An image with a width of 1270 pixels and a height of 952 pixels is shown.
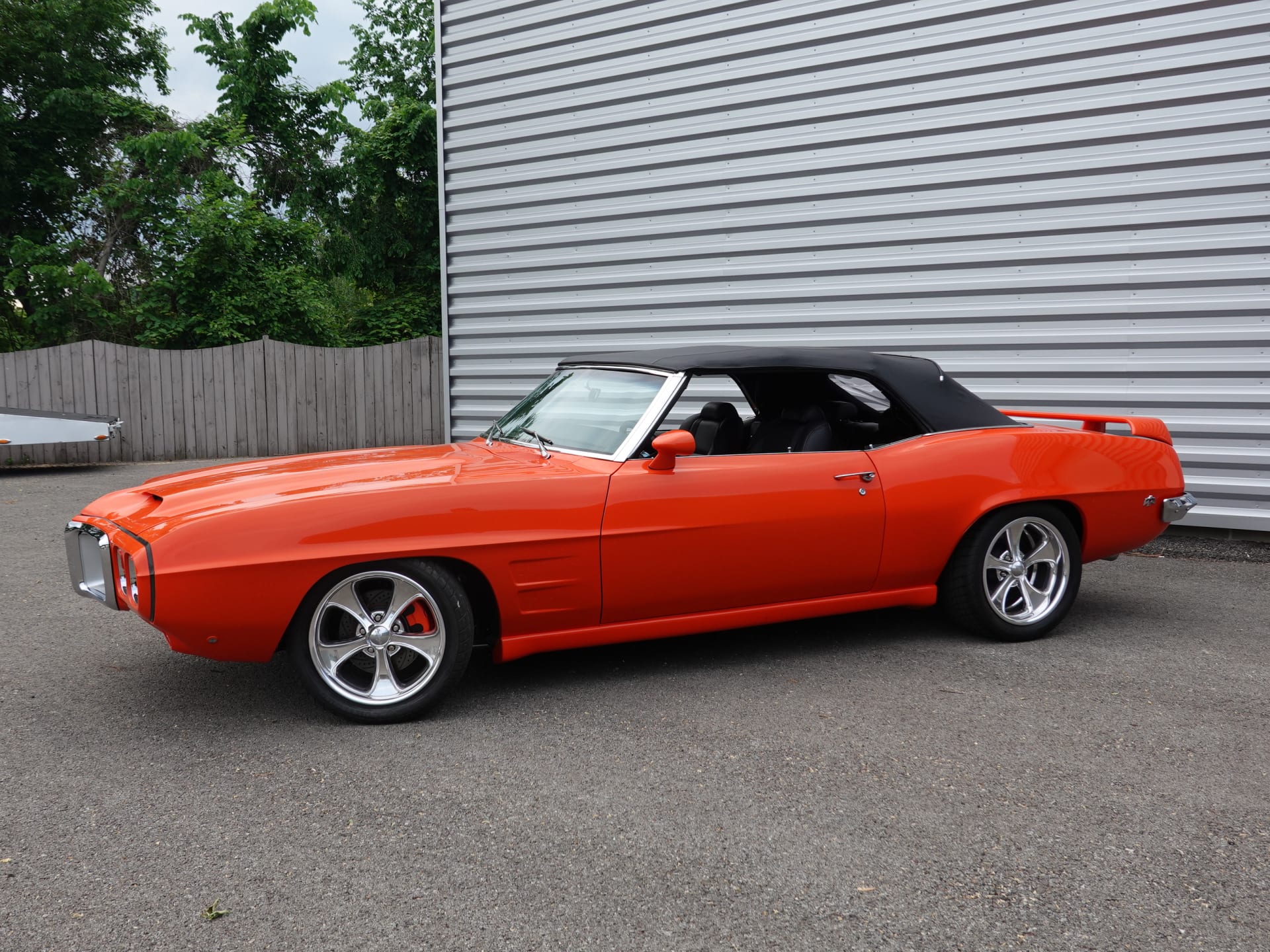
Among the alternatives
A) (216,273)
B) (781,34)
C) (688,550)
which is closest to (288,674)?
(688,550)

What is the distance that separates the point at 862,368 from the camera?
464 centimetres

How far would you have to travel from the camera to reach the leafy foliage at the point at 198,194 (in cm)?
1794

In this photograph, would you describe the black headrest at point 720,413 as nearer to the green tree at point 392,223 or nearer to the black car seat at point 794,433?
the black car seat at point 794,433

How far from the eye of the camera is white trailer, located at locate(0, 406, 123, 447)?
1149 cm

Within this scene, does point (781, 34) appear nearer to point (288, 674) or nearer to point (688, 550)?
point (688, 550)

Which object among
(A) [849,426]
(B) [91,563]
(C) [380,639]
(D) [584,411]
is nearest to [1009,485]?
(A) [849,426]

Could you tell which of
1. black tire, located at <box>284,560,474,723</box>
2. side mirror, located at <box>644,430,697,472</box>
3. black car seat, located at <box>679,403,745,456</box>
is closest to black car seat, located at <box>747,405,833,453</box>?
black car seat, located at <box>679,403,745,456</box>

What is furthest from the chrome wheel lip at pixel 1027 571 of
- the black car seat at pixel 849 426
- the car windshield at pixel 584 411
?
the car windshield at pixel 584 411

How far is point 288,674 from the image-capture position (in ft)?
13.6

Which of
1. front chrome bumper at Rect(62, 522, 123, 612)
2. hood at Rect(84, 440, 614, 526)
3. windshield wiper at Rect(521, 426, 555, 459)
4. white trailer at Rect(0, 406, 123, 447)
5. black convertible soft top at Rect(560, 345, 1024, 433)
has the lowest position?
white trailer at Rect(0, 406, 123, 447)

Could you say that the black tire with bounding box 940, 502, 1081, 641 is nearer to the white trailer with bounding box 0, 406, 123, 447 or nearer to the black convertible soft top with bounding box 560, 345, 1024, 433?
the black convertible soft top with bounding box 560, 345, 1024, 433

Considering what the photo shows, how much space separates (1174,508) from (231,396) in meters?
12.8

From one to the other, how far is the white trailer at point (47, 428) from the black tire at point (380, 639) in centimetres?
983

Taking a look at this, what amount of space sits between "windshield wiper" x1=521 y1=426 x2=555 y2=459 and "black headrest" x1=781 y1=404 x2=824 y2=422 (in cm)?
111
